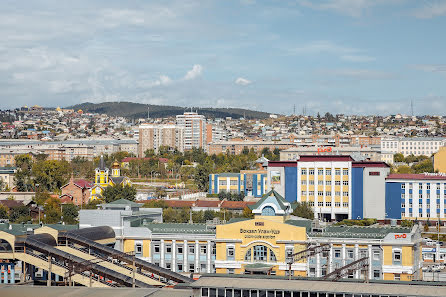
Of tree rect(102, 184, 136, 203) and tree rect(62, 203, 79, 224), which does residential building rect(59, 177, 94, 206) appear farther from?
tree rect(62, 203, 79, 224)

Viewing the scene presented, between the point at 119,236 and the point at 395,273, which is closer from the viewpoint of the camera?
the point at 395,273

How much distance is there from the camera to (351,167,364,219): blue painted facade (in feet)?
375

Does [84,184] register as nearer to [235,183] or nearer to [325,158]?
[235,183]

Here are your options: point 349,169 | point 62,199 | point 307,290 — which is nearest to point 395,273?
point 307,290

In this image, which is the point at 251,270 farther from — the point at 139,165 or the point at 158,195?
the point at 139,165

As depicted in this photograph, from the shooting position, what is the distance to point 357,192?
115 metres

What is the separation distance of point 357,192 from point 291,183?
9.70m

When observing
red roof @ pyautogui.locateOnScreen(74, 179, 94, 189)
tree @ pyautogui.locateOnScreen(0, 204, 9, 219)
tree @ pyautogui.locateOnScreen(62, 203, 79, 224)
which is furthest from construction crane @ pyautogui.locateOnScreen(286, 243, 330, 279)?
red roof @ pyautogui.locateOnScreen(74, 179, 94, 189)

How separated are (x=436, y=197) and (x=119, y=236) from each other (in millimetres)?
64682

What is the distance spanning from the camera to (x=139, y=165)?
196 meters

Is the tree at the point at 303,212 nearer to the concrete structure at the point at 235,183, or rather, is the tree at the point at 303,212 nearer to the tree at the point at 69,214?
the tree at the point at 69,214

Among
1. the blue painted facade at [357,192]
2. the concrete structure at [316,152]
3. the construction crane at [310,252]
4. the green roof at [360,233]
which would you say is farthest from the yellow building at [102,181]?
the construction crane at [310,252]

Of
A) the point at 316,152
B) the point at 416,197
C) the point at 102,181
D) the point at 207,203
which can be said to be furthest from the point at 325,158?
the point at 102,181

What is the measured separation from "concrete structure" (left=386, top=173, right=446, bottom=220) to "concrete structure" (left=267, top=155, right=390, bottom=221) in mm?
2041
